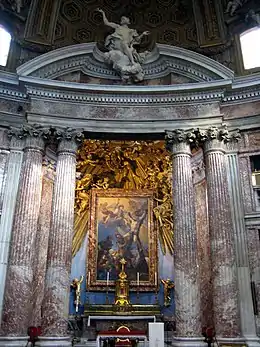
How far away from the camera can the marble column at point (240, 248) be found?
11.4m

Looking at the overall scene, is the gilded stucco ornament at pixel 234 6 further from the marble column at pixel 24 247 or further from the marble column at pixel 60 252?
the marble column at pixel 24 247

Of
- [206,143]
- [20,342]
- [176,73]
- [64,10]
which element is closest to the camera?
[20,342]

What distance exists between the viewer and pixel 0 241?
12000 millimetres

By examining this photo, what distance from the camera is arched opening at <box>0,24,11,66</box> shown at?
1422cm

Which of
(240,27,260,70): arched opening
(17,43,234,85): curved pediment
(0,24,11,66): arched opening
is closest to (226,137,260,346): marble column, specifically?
(17,43,234,85): curved pediment

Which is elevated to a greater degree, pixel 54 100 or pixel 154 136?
pixel 54 100

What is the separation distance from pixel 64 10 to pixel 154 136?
6226 mm

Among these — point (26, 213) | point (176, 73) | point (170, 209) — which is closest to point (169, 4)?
point (176, 73)

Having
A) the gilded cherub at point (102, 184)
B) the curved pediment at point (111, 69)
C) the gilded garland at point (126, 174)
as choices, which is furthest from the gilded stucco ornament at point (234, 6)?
the gilded cherub at point (102, 184)

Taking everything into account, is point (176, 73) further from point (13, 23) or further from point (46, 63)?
point (13, 23)

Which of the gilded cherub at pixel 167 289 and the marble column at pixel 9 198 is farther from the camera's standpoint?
the gilded cherub at pixel 167 289

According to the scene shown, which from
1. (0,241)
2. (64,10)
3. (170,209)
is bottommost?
(0,241)

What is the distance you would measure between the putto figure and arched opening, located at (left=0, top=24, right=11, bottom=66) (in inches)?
132

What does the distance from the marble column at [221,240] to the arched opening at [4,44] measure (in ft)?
23.2
